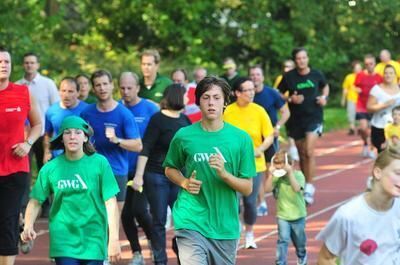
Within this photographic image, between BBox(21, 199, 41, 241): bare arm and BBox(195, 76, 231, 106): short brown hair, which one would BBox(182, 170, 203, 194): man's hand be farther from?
BBox(21, 199, 41, 241): bare arm

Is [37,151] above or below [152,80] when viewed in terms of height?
below

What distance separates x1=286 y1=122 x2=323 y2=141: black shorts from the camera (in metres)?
18.0

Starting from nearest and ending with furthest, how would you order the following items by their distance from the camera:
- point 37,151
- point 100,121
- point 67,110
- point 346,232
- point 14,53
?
point 346,232 → point 100,121 → point 67,110 → point 37,151 → point 14,53

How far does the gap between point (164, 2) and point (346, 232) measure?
26778mm

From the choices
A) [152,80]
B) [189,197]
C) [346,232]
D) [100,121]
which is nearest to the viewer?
[346,232]

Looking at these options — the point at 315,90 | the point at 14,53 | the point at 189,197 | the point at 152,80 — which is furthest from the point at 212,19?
the point at 189,197

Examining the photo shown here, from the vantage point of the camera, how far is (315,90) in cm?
1806

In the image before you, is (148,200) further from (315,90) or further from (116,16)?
(116,16)

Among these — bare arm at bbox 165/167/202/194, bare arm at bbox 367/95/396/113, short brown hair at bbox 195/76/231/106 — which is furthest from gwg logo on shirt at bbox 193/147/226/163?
bare arm at bbox 367/95/396/113

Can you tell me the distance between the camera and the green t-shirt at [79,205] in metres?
8.73

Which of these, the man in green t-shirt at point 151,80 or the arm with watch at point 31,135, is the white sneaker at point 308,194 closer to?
the man in green t-shirt at point 151,80

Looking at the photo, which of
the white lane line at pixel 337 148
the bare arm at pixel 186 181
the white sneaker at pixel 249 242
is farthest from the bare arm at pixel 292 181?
the white lane line at pixel 337 148

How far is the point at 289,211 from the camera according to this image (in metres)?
11.8

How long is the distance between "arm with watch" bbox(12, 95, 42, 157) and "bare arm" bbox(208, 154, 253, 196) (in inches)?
103
